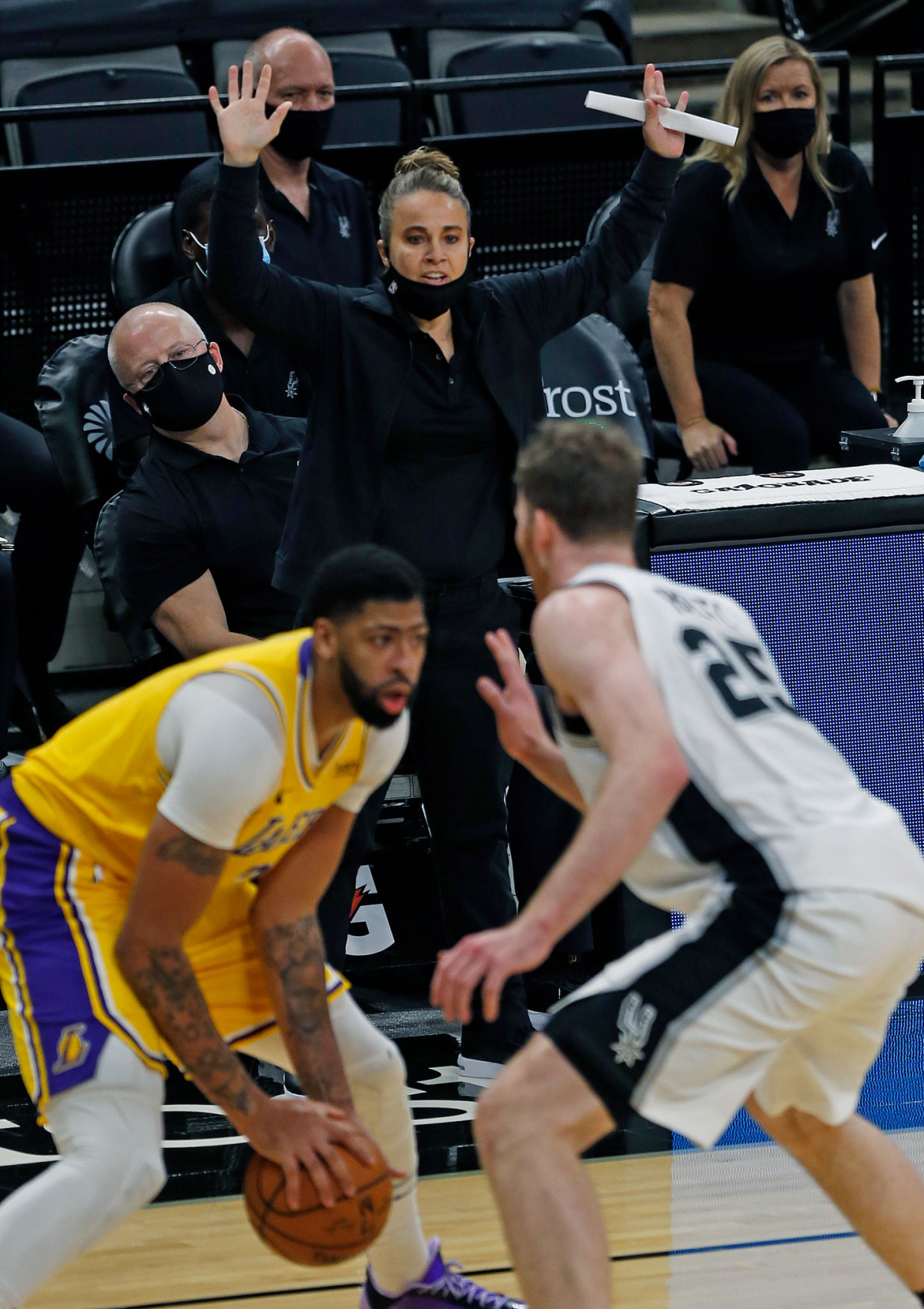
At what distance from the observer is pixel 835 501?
4203 millimetres

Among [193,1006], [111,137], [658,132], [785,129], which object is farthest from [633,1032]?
[111,137]

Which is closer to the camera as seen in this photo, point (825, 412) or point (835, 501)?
point (835, 501)

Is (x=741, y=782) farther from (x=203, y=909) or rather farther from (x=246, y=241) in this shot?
(x=246, y=241)

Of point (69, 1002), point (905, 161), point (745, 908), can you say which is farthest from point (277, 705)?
point (905, 161)

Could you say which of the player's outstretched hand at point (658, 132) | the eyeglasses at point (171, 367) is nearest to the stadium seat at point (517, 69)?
the player's outstretched hand at point (658, 132)

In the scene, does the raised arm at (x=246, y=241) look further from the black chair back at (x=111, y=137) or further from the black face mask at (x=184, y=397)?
the black chair back at (x=111, y=137)

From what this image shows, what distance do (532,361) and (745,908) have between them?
194 centimetres

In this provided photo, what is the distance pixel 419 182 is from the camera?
13.1 feet

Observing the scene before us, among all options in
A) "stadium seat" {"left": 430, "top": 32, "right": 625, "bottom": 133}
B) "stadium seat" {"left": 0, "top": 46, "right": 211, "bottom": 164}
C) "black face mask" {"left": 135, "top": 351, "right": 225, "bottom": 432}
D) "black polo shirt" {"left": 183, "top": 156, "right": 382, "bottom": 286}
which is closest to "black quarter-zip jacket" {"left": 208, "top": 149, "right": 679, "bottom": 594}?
"black face mask" {"left": 135, "top": 351, "right": 225, "bottom": 432}

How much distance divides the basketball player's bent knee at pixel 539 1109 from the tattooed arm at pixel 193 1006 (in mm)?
312

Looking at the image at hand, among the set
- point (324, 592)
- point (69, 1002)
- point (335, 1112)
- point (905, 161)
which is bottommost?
point (335, 1112)

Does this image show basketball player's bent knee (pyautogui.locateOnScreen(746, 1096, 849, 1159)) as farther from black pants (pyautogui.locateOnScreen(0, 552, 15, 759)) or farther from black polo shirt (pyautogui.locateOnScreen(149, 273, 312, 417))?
black polo shirt (pyautogui.locateOnScreen(149, 273, 312, 417))

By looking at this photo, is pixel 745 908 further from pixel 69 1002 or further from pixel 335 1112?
pixel 69 1002

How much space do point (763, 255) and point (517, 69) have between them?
6.97ft
